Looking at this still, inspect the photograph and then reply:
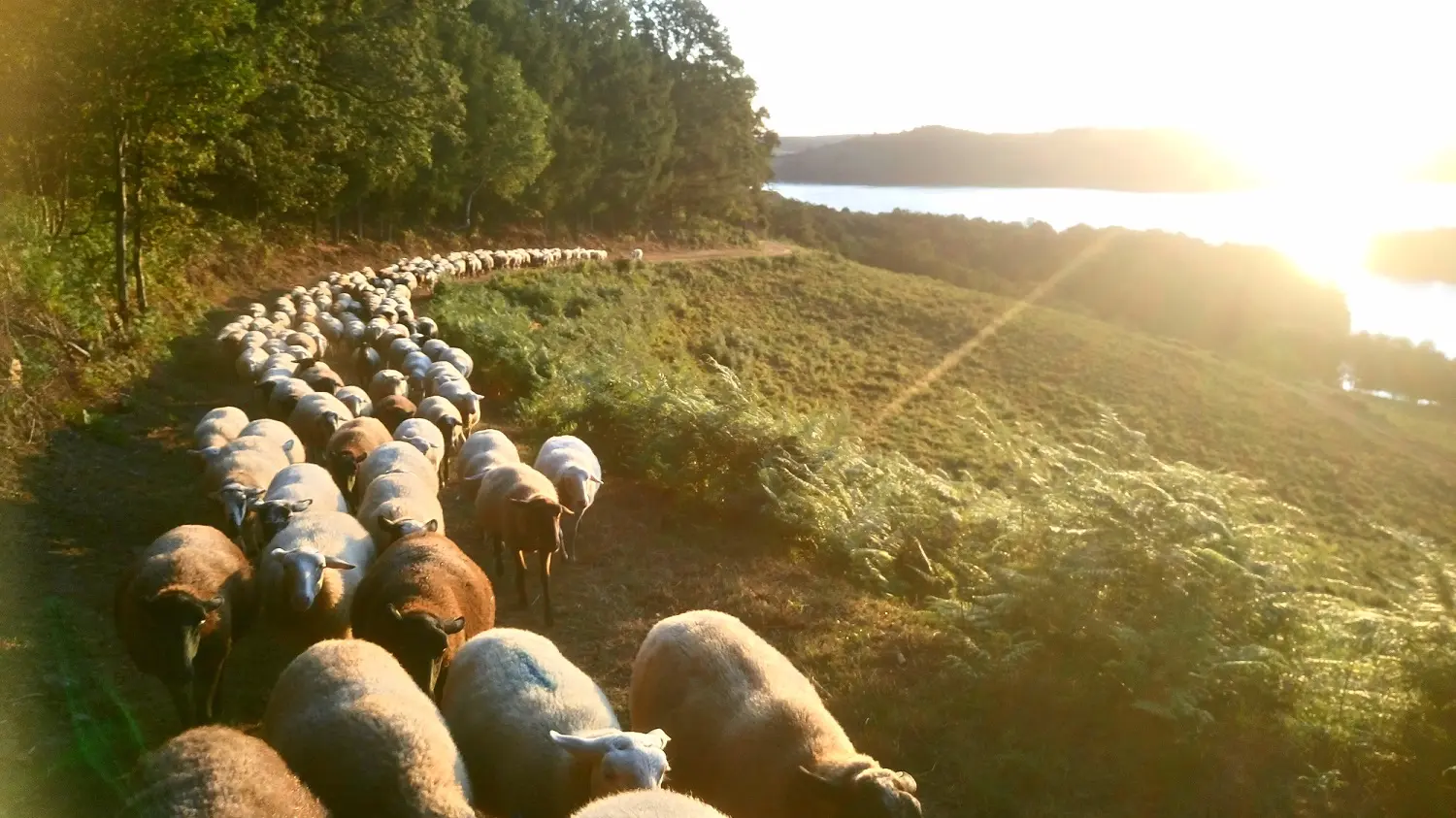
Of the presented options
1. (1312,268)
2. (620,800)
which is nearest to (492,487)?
(620,800)

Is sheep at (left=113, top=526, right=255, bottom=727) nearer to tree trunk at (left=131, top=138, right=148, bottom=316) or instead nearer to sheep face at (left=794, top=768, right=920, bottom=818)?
sheep face at (left=794, top=768, right=920, bottom=818)

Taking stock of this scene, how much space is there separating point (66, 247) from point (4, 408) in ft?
21.9

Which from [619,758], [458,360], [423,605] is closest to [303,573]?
[423,605]

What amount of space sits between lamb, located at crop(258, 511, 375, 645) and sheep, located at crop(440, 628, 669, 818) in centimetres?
158

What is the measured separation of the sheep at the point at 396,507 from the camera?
797 cm

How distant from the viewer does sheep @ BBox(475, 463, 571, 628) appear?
28.8ft

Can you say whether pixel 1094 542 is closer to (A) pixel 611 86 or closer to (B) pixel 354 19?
(B) pixel 354 19

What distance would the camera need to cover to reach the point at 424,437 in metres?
11.7

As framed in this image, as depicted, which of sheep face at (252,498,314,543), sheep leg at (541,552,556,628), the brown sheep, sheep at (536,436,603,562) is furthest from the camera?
the brown sheep

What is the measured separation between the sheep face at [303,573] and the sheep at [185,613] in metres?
0.41

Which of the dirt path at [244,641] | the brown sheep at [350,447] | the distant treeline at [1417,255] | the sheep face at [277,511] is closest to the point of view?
the dirt path at [244,641]

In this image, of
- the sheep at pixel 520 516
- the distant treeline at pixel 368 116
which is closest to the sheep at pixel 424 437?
the sheep at pixel 520 516

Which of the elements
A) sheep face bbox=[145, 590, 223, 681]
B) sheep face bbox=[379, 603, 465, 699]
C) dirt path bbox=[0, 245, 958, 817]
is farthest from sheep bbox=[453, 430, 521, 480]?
sheep face bbox=[145, 590, 223, 681]

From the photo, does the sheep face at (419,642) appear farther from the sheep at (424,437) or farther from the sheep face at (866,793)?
the sheep at (424,437)
